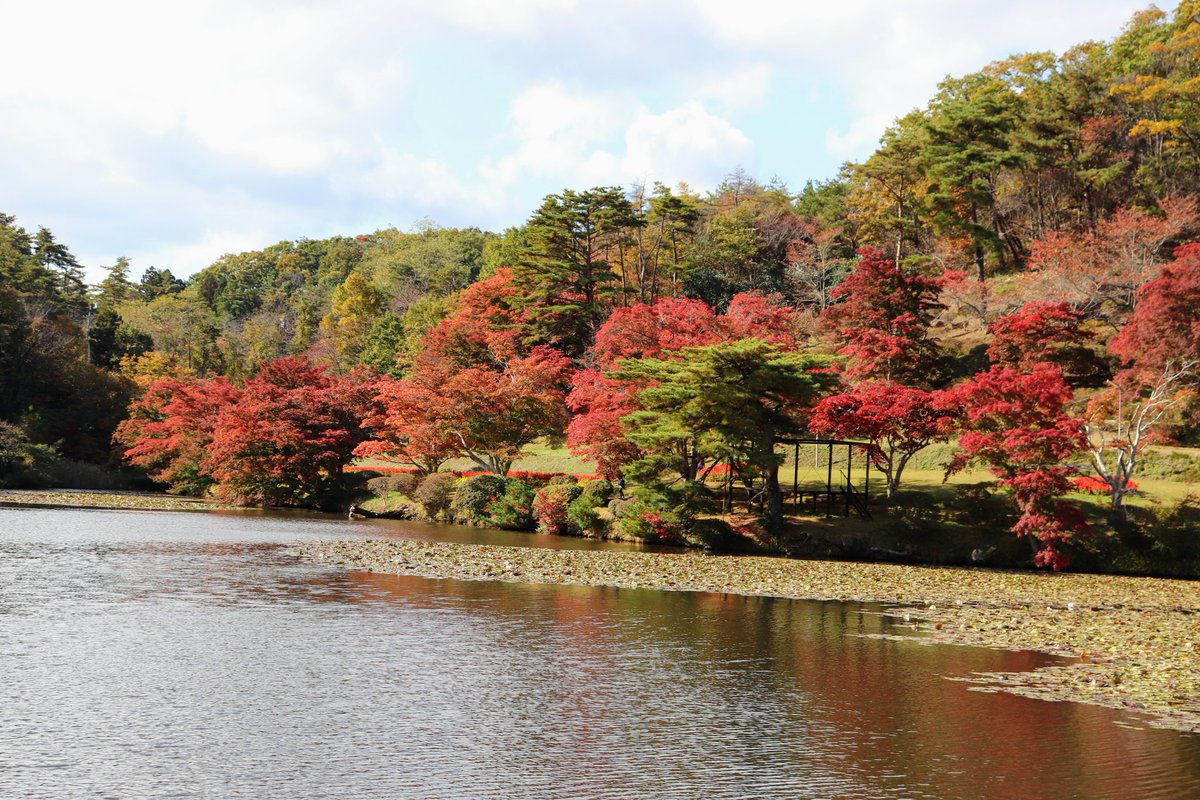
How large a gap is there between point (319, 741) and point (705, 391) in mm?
21435

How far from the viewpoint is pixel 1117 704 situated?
1149cm

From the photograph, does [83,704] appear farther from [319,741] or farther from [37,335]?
[37,335]

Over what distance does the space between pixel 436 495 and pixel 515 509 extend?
14.7ft

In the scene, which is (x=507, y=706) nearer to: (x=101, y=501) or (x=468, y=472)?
(x=468, y=472)

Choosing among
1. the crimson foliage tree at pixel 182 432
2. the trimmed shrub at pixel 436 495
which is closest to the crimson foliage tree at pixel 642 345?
the trimmed shrub at pixel 436 495

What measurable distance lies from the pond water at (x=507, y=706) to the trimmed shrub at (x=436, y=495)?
19.4 m

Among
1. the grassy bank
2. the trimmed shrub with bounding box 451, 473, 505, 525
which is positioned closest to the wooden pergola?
the trimmed shrub with bounding box 451, 473, 505, 525

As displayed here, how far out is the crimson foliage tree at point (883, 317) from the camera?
34688 millimetres

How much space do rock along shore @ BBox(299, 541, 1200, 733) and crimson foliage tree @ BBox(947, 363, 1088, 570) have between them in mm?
1565

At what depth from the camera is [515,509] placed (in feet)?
115

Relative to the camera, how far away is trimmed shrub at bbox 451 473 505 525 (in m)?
36.1

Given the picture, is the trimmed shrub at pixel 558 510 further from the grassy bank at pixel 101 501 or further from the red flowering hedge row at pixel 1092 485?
the red flowering hedge row at pixel 1092 485

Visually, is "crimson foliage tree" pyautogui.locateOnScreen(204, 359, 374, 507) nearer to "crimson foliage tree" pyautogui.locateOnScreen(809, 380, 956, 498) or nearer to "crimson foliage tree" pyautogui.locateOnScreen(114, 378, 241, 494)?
"crimson foliage tree" pyautogui.locateOnScreen(114, 378, 241, 494)

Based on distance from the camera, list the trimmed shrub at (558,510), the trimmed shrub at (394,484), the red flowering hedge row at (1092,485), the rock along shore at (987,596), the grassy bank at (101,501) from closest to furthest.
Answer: the rock along shore at (987,596) < the red flowering hedge row at (1092,485) < the trimmed shrub at (558,510) < the grassy bank at (101,501) < the trimmed shrub at (394,484)
